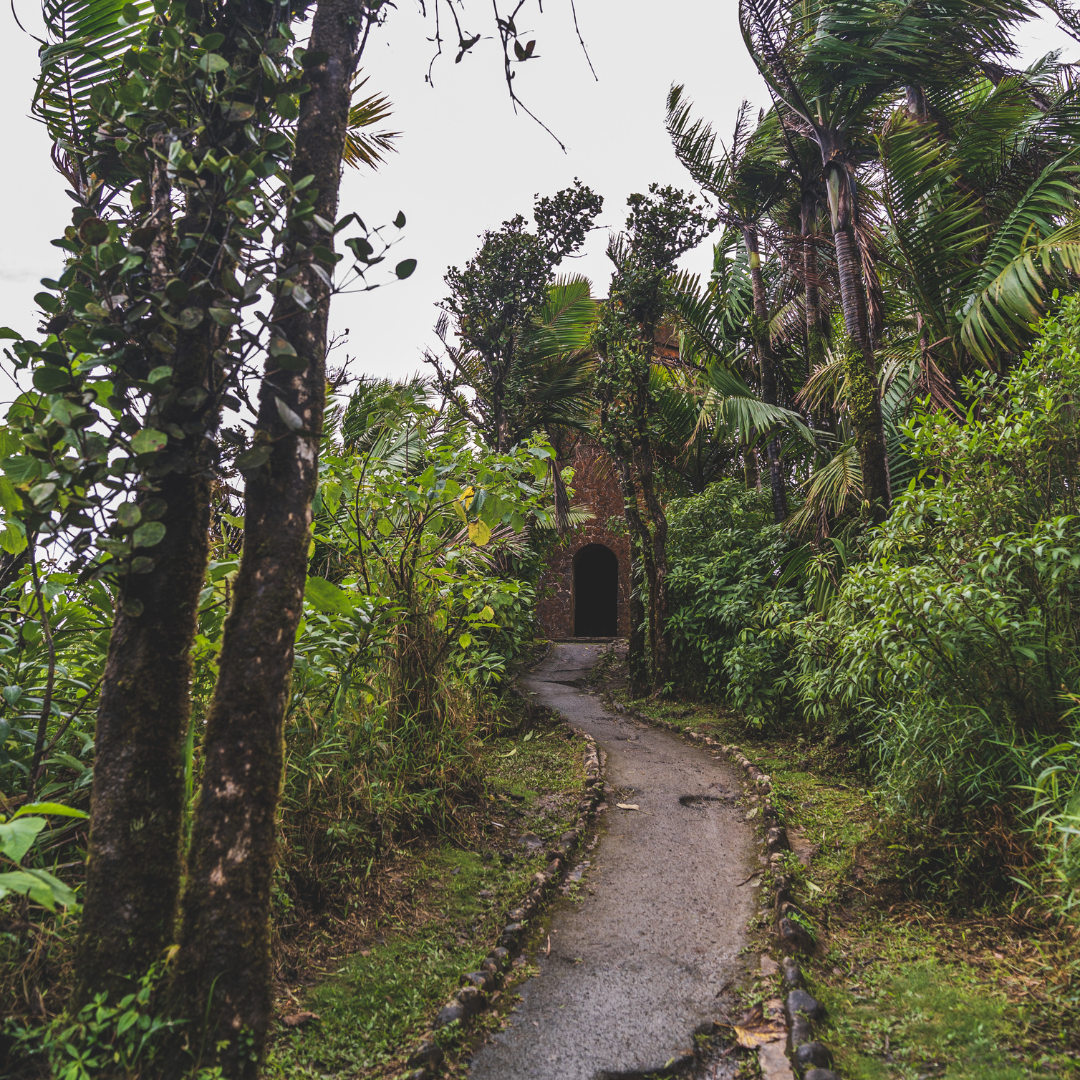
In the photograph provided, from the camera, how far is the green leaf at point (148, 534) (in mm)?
1737

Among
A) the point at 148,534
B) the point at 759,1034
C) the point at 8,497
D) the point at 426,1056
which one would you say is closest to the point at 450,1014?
the point at 426,1056

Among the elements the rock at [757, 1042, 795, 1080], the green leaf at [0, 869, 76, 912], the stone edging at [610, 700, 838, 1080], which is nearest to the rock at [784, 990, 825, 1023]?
the stone edging at [610, 700, 838, 1080]

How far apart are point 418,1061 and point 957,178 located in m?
7.21

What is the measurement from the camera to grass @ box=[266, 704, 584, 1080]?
2203 mm

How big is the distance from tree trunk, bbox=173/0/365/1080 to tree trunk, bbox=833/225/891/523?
14.2ft

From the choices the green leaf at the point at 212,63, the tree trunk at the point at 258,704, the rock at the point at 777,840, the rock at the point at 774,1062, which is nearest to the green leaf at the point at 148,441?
the tree trunk at the point at 258,704

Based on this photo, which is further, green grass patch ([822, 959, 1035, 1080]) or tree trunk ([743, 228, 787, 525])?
tree trunk ([743, 228, 787, 525])

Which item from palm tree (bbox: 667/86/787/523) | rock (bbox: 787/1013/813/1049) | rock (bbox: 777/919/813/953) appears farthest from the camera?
palm tree (bbox: 667/86/787/523)

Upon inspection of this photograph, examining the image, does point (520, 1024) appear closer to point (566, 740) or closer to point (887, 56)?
point (566, 740)

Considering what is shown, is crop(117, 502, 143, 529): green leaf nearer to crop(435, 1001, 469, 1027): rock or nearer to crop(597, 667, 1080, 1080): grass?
crop(435, 1001, 469, 1027): rock

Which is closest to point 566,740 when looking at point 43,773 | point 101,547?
point 43,773

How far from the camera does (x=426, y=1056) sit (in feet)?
7.06

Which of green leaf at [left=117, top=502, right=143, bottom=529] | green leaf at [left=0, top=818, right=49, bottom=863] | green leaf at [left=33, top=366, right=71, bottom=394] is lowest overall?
green leaf at [left=0, top=818, right=49, bottom=863]

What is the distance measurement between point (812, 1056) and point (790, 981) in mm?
437
